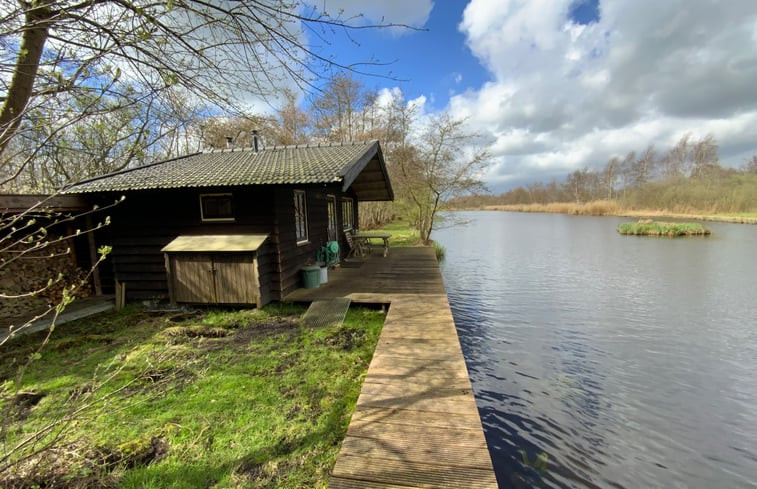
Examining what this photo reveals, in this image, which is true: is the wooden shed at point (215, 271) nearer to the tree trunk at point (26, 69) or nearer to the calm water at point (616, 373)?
the tree trunk at point (26, 69)

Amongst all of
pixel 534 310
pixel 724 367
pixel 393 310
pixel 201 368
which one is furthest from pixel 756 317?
pixel 201 368

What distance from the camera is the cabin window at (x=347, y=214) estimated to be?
1015 cm

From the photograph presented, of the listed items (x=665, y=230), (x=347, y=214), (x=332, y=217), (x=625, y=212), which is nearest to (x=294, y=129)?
(x=347, y=214)

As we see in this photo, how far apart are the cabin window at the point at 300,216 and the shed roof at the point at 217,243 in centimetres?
122

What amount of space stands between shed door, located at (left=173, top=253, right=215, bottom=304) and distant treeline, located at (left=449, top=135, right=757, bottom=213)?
26.2 m

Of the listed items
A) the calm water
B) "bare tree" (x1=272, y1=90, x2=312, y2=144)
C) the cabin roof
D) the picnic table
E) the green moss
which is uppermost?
"bare tree" (x1=272, y1=90, x2=312, y2=144)

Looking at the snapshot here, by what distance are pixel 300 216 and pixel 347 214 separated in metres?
3.60

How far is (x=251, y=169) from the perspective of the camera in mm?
6109

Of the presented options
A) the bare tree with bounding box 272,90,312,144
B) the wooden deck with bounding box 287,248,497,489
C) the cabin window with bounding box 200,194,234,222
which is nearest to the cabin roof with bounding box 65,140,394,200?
the cabin window with bounding box 200,194,234,222

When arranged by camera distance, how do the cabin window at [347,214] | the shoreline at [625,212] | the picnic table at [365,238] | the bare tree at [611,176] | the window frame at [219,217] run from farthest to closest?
the bare tree at [611,176] < the shoreline at [625,212] < the picnic table at [365,238] < the cabin window at [347,214] < the window frame at [219,217]

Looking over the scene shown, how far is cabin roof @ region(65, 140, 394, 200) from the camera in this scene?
538 centimetres

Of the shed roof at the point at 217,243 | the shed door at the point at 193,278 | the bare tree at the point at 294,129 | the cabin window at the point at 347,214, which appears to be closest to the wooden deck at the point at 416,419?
the shed roof at the point at 217,243

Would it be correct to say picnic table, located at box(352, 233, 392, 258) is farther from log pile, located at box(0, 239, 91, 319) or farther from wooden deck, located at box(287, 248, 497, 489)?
log pile, located at box(0, 239, 91, 319)

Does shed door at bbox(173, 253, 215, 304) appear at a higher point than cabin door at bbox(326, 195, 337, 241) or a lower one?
lower
